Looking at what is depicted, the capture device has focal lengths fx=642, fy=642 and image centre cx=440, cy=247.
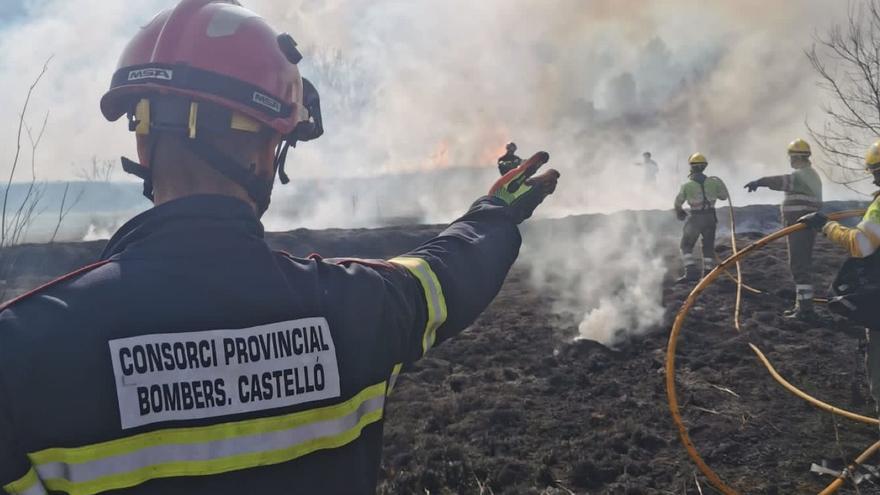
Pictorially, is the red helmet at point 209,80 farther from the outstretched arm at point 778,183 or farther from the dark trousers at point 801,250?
Answer: the dark trousers at point 801,250

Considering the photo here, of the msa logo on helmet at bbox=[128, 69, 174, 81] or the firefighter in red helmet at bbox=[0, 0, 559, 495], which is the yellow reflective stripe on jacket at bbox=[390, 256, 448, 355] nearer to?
the firefighter in red helmet at bbox=[0, 0, 559, 495]

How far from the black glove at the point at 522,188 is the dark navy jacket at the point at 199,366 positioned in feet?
2.25

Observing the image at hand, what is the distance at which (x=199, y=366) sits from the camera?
3.65 feet

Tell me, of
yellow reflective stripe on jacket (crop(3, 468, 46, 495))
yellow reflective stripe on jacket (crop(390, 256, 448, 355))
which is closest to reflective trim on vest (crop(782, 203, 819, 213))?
yellow reflective stripe on jacket (crop(390, 256, 448, 355))

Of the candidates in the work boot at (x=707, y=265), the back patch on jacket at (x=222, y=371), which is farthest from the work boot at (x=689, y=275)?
the back patch on jacket at (x=222, y=371)

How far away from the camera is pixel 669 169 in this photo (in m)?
29.1

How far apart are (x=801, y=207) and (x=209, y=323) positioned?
831 cm

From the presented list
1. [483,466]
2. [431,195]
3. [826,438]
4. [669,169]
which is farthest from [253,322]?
[431,195]

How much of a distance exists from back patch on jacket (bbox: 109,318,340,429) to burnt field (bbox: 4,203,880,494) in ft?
7.89

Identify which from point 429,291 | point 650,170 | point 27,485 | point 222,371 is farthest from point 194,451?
point 650,170

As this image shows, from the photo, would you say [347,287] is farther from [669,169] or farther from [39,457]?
[669,169]

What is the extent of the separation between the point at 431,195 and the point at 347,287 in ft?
111

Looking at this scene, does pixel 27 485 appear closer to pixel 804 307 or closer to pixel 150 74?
pixel 150 74

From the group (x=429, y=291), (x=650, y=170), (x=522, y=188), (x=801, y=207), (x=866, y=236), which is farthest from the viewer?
(x=650, y=170)
